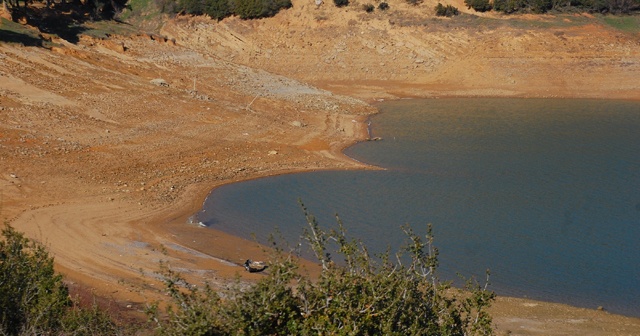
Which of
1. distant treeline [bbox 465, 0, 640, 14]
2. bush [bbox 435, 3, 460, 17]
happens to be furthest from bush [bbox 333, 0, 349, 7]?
distant treeline [bbox 465, 0, 640, 14]

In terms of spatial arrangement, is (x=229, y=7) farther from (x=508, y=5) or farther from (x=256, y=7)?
(x=508, y=5)

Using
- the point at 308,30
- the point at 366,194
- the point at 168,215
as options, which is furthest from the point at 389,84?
the point at 168,215

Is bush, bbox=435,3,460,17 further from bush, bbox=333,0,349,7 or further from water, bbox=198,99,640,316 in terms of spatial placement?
water, bbox=198,99,640,316

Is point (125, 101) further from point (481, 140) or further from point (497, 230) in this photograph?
point (497, 230)

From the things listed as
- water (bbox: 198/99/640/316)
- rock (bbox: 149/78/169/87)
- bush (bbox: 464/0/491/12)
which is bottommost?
water (bbox: 198/99/640/316)

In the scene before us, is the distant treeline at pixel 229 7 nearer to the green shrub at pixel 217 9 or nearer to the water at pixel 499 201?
the green shrub at pixel 217 9

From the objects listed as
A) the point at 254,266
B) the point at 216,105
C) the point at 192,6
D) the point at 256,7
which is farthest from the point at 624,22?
the point at 254,266

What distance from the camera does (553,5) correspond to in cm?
5034

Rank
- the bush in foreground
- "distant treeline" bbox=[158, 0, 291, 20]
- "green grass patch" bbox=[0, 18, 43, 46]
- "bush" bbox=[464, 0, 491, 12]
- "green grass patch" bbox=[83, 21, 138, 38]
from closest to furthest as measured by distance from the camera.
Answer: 1. the bush in foreground
2. "green grass patch" bbox=[0, 18, 43, 46]
3. "green grass patch" bbox=[83, 21, 138, 38]
4. "bush" bbox=[464, 0, 491, 12]
5. "distant treeline" bbox=[158, 0, 291, 20]

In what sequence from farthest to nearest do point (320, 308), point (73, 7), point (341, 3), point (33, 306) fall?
1. point (341, 3)
2. point (73, 7)
3. point (33, 306)
4. point (320, 308)

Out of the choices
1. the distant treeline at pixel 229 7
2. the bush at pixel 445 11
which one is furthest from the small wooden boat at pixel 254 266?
the distant treeline at pixel 229 7

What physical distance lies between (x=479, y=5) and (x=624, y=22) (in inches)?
348

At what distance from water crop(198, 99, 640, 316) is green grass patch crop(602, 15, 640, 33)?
13.8 metres

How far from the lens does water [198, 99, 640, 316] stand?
18.0 metres
